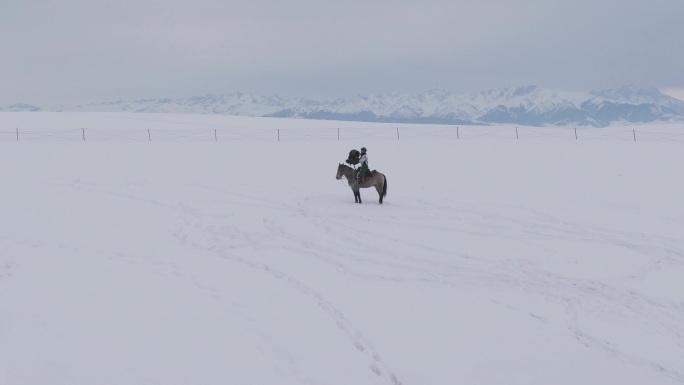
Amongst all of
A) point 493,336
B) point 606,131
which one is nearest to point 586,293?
point 493,336

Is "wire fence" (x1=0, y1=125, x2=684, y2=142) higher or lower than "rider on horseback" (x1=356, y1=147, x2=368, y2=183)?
higher

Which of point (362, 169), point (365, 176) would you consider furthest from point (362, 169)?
point (365, 176)

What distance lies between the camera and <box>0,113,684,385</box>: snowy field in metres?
7.80

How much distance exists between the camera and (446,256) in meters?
13.9

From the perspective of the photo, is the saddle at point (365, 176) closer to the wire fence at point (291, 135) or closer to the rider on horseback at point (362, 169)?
the rider on horseback at point (362, 169)

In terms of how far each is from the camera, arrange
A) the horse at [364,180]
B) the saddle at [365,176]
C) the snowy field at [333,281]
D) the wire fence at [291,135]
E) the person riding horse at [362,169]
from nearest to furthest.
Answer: the snowy field at [333,281], the person riding horse at [362,169], the saddle at [365,176], the horse at [364,180], the wire fence at [291,135]

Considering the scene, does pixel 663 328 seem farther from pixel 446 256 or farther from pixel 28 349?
pixel 28 349

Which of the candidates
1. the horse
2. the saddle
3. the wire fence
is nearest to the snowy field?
the horse

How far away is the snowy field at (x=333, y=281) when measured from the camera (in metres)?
7.80

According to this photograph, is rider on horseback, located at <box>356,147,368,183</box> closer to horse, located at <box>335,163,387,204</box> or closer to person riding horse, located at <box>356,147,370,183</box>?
person riding horse, located at <box>356,147,370,183</box>

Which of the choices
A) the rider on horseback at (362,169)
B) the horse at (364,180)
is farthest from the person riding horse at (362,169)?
the horse at (364,180)

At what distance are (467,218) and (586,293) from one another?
24.0 feet

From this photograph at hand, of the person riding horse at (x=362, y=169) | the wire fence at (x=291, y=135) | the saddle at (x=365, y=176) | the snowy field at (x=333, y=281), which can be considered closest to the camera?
the snowy field at (x=333, y=281)

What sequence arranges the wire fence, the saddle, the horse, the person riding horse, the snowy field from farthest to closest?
1. the wire fence
2. the horse
3. the saddle
4. the person riding horse
5. the snowy field
